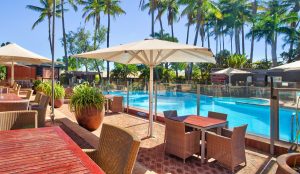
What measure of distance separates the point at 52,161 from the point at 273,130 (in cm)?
475

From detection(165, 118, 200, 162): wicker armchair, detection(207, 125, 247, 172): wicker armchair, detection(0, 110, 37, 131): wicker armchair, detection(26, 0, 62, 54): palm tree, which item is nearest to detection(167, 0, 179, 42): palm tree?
detection(26, 0, 62, 54): palm tree

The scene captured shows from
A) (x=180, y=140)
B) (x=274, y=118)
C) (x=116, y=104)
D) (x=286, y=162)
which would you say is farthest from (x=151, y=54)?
(x=286, y=162)

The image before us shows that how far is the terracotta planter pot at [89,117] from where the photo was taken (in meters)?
6.21

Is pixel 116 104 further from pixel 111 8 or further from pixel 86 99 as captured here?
pixel 111 8

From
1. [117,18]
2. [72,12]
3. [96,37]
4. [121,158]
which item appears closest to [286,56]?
[117,18]

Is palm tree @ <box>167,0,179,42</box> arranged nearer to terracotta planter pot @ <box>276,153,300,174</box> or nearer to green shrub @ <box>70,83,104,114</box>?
green shrub @ <box>70,83,104,114</box>

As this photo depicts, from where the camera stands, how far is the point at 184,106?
30.0 feet

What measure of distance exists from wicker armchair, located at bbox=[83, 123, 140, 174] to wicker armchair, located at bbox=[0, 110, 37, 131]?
4.04ft

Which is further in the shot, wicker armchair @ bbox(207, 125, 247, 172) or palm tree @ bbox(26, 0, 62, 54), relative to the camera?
palm tree @ bbox(26, 0, 62, 54)

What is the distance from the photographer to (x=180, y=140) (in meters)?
4.52

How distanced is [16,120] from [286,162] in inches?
126

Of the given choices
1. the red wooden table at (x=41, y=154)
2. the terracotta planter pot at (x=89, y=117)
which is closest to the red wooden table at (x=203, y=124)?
the terracotta planter pot at (x=89, y=117)

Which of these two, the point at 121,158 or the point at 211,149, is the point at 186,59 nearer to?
the point at 211,149

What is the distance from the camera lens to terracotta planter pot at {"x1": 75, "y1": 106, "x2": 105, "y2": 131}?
6.21m
